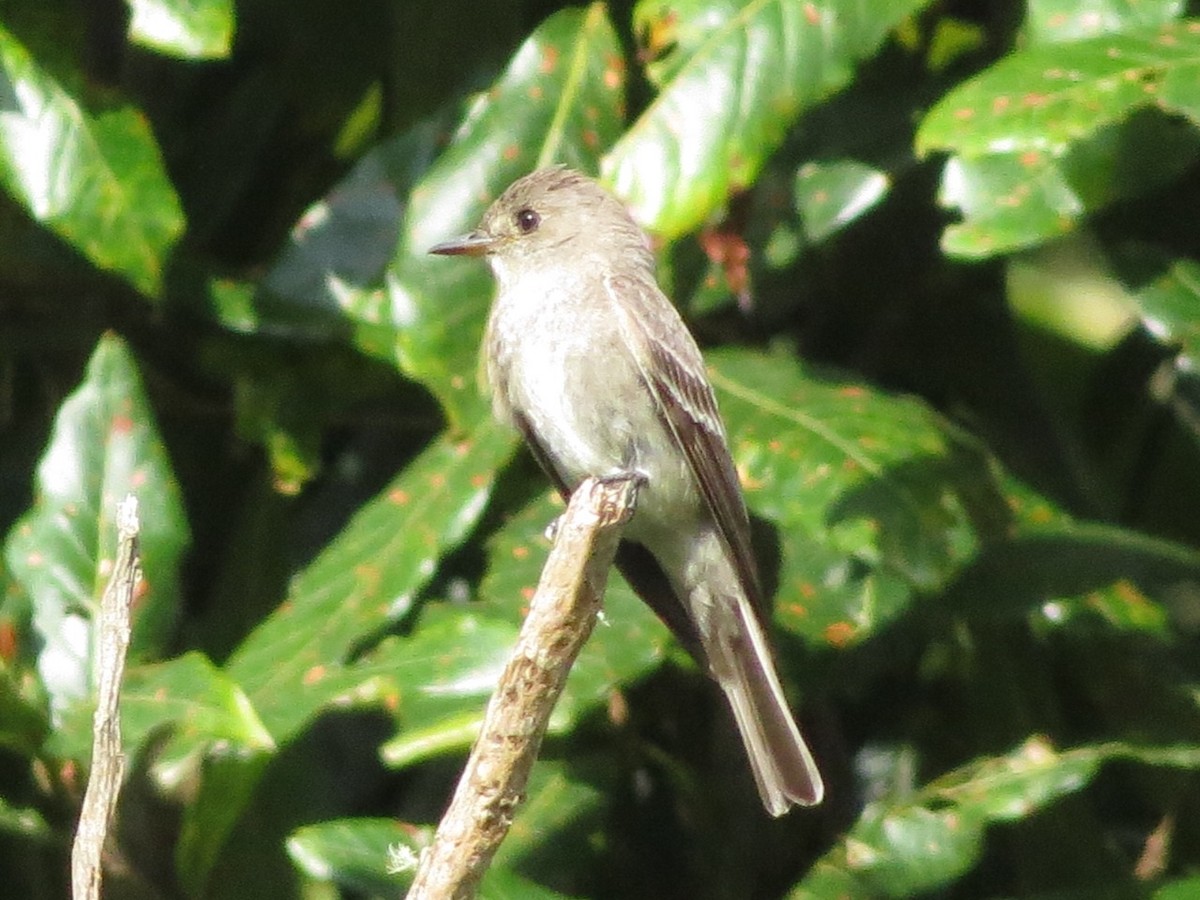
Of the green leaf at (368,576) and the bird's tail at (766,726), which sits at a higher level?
the green leaf at (368,576)

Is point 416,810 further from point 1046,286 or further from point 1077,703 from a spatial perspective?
point 1046,286

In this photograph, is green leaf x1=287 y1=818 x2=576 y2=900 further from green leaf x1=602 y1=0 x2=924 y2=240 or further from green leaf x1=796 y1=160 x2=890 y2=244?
green leaf x1=796 y1=160 x2=890 y2=244

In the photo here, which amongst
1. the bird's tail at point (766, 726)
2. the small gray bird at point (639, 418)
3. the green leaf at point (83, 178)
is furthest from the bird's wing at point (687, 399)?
the green leaf at point (83, 178)

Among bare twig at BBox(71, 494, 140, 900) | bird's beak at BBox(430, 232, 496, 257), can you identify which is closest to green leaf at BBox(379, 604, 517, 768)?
bird's beak at BBox(430, 232, 496, 257)

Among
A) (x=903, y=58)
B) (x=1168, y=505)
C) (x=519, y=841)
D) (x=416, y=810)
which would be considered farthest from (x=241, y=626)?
(x=1168, y=505)

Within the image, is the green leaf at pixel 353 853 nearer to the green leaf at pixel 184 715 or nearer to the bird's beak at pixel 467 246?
the green leaf at pixel 184 715

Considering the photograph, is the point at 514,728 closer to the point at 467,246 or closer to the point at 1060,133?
the point at 1060,133
